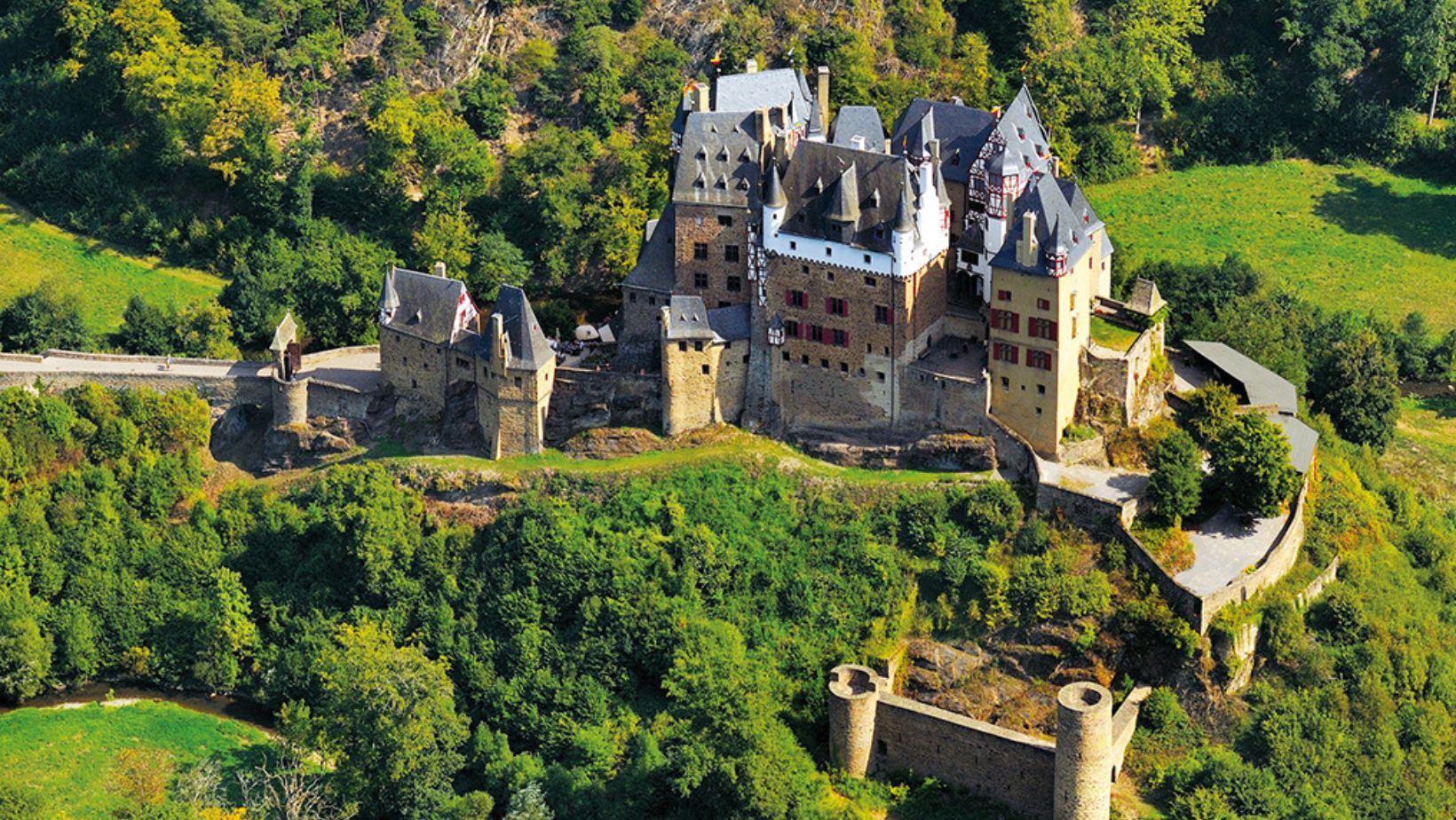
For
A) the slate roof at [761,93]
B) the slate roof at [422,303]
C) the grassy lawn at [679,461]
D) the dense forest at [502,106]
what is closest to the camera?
the grassy lawn at [679,461]

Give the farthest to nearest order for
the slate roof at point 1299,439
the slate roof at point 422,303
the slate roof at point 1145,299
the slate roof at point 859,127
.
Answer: the slate roof at point 859,127 → the slate roof at point 422,303 → the slate roof at point 1145,299 → the slate roof at point 1299,439

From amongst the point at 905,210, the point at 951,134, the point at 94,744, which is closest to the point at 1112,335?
the point at 951,134

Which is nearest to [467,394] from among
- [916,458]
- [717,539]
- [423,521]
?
[423,521]

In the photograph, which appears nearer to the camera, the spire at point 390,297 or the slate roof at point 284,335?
the spire at point 390,297

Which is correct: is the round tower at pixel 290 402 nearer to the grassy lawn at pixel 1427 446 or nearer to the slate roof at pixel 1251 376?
the slate roof at pixel 1251 376

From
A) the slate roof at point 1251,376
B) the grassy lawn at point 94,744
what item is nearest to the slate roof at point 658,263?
the slate roof at point 1251,376

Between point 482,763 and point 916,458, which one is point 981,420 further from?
point 482,763

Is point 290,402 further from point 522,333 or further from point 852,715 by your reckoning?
point 852,715

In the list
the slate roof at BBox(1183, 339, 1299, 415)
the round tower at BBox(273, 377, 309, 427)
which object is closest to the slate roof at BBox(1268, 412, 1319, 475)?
the slate roof at BBox(1183, 339, 1299, 415)
